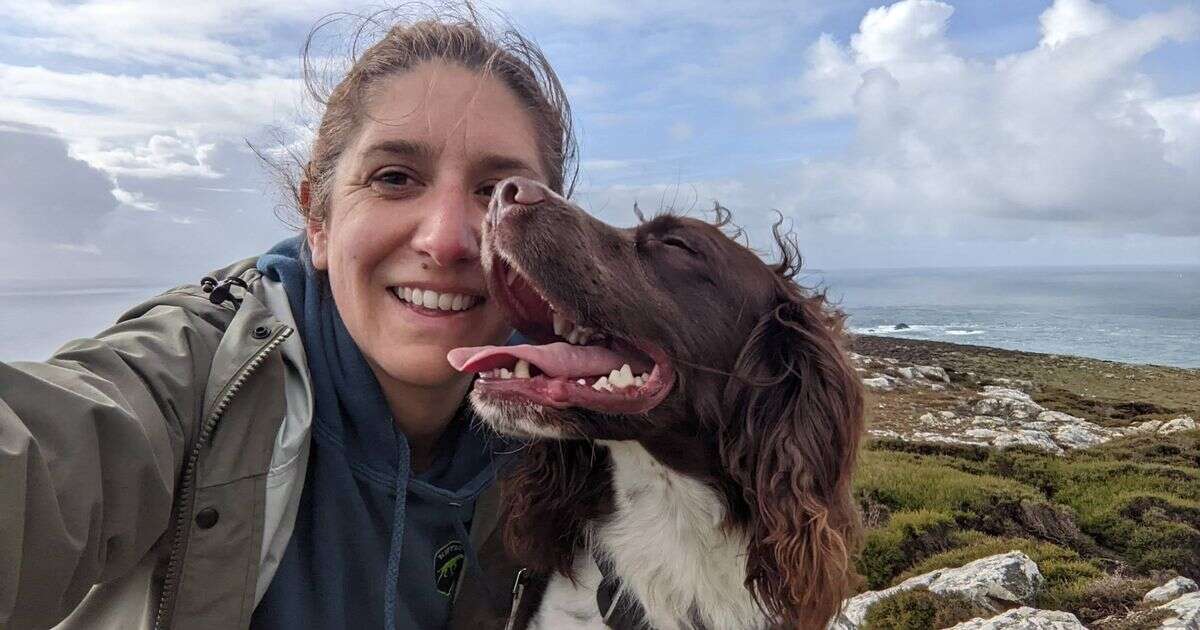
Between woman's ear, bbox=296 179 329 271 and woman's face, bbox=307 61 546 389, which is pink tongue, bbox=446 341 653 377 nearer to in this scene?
woman's face, bbox=307 61 546 389

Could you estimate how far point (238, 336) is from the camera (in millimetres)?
2197

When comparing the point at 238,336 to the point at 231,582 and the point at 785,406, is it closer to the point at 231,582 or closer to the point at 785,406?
the point at 231,582

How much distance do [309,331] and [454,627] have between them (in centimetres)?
131

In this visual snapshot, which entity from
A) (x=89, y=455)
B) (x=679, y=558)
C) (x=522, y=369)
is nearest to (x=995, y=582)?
(x=679, y=558)

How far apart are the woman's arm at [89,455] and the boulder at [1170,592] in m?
5.95

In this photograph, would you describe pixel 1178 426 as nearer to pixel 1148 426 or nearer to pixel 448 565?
pixel 1148 426

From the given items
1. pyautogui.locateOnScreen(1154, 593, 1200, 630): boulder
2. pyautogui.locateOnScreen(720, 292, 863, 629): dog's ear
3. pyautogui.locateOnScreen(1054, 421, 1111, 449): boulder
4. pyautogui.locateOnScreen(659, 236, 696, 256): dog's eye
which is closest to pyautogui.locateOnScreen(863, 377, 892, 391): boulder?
pyautogui.locateOnScreen(1054, 421, 1111, 449): boulder

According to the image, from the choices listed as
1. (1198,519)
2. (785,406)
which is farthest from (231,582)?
(1198,519)

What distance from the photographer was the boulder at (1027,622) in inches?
180

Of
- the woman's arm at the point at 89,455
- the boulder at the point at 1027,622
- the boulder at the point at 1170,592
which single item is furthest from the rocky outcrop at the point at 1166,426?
the woman's arm at the point at 89,455

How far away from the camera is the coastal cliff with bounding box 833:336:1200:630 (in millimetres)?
5305

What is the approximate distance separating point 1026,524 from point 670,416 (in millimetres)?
7793

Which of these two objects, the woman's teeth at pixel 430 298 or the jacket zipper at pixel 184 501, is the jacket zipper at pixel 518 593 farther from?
the jacket zipper at pixel 184 501

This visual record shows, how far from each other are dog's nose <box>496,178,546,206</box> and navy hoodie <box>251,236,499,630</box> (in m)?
0.74
